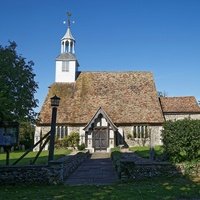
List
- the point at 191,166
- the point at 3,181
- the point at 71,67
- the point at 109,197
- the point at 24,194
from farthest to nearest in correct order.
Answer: the point at 71,67, the point at 191,166, the point at 3,181, the point at 24,194, the point at 109,197

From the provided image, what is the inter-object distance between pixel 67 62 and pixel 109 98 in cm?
814

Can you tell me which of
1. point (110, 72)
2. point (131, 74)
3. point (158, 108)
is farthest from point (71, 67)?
point (158, 108)

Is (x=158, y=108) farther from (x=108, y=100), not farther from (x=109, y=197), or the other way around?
(x=109, y=197)

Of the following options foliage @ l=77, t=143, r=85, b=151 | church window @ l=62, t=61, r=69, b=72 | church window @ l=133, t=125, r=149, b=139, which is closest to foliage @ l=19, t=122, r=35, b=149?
church window @ l=62, t=61, r=69, b=72

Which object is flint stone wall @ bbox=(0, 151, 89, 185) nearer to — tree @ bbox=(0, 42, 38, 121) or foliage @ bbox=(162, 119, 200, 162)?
tree @ bbox=(0, 42, 38, 121)

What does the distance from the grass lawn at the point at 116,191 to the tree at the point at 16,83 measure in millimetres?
5714

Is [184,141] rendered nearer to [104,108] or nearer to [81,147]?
[81,147]

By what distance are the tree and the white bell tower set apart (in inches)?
843

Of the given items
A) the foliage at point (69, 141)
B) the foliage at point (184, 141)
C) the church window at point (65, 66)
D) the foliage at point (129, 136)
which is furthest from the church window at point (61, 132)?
the foliage at point (184, 141)

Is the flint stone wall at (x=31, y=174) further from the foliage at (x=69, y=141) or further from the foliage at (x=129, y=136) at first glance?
the foliage at (x=129, y=136)

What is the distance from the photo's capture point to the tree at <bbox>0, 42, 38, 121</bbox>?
1846cm

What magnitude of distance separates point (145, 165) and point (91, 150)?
21806 mm

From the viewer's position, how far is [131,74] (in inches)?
1742

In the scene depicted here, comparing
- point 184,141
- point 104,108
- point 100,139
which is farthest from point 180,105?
point 184,141
